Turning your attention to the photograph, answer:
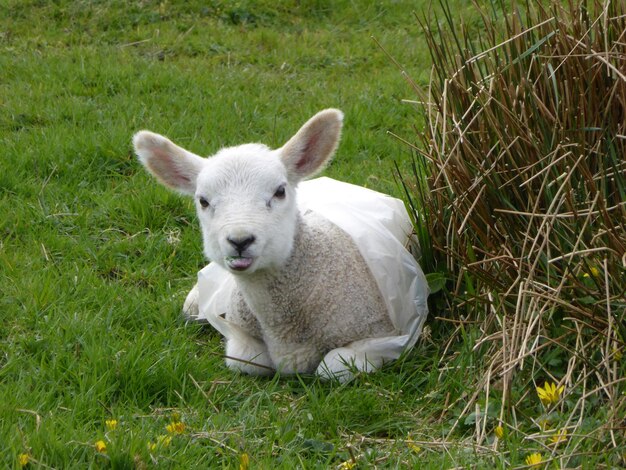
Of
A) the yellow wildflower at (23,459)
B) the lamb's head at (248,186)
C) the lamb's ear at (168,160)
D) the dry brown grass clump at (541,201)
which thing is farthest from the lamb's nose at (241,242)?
the yellow wildflower at (23,459)

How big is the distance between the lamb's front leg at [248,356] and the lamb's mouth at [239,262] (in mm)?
534

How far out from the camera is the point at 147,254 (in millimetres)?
5797

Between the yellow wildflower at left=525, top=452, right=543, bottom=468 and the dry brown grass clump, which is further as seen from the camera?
the dry brown grass clump

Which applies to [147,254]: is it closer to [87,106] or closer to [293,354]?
[293,354]

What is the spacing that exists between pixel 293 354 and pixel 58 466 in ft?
4.71

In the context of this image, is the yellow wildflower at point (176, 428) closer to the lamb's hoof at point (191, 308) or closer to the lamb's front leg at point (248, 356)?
the lamb's front leg at point (248, 356)

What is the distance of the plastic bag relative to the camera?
15.4 ft

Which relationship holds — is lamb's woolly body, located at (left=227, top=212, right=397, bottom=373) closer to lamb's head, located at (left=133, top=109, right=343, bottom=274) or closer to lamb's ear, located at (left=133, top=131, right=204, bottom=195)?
lamb's head, located at (left=133, top=109, right=343, bottom=274)

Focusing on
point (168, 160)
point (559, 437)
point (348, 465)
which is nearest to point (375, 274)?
point (168, 160)

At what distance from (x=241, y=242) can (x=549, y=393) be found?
1.39 m

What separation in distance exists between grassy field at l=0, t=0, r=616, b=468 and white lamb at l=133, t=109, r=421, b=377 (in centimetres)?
18

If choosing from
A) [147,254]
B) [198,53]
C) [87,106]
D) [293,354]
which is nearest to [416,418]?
[293,354]

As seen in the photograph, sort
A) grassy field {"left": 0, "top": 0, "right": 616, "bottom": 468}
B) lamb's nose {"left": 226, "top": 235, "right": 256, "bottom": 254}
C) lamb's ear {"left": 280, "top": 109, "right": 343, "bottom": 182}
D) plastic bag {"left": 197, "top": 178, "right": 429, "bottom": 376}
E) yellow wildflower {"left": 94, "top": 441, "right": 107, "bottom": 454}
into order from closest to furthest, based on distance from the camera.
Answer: yellow wildflower {"left": 94, "top": 441, "right": 107, "bottom": 454} < grassy field {"left": 0, "top": 0, "right": 616, "bottom": 468} < lamb's nose {"left": 226, "top": 235, "right": 256, "bottom": 254} < plastic bag {"left": 197, "top": 178, "right": 429, "bottom": 376} < lamb's ear {"left": 280, "top": 109, "right": 343, "bottom": 182}

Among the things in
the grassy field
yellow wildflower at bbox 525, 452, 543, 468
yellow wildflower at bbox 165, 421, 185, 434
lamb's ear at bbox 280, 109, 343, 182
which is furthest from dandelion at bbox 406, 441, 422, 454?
lamb's ear at bbox 280, 109, 343, 182
